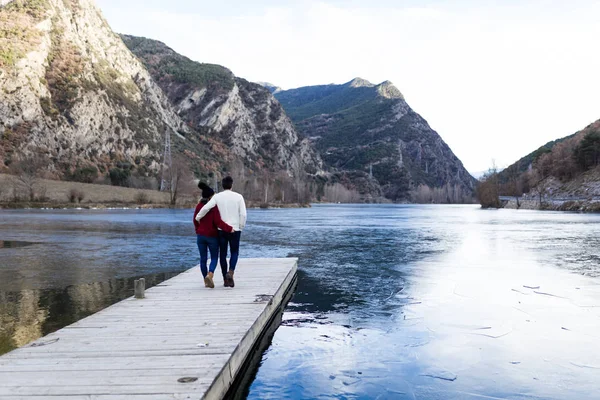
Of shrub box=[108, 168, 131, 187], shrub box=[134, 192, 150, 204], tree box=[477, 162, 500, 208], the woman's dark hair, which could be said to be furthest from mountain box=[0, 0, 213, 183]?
the woman's dark hair

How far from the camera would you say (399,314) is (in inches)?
436

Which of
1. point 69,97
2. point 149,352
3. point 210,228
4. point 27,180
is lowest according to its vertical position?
point 149,352

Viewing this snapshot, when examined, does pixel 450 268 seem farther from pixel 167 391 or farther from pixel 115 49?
pixel 115 49

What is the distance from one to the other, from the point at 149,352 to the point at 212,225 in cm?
438

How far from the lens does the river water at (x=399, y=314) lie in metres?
7.17

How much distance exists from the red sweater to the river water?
2475 millimetres

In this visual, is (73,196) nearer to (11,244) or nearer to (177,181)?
(177,181)

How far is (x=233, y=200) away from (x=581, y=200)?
93520 mm

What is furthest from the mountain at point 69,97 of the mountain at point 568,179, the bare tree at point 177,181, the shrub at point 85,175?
the mountain at point 568,179

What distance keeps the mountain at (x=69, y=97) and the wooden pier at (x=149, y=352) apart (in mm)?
96158

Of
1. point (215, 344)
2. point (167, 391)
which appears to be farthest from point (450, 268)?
point (167, 391)

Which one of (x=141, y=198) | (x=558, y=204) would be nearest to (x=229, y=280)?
(x=141, y=198)

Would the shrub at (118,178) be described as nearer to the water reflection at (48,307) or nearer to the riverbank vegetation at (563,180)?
the riverbank vegetation at (563,180)

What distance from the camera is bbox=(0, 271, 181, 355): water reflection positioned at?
8.99 metres
